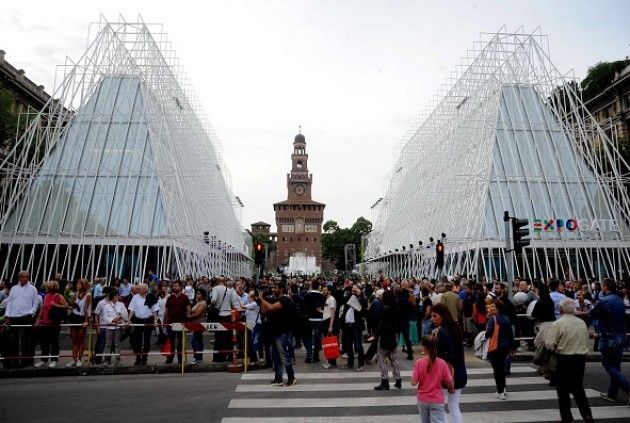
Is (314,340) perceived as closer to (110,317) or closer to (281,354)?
(281,354)

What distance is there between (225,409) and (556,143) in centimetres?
3626

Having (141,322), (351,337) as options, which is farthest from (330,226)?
(351,337)

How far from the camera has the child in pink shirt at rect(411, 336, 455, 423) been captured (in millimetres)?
6522

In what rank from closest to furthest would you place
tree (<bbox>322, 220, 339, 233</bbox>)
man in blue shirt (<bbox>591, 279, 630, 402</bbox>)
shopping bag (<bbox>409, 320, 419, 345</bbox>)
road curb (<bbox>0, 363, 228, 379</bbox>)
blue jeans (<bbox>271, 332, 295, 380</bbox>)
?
man in blue shirt (<bbox>591, 279, 630, 402</bbox>) → blue jeans (<bbox>271, 332, 295, 380</bbox>) → road curb (<bbox>0, 363, 228, 379</bbox>) → shopping bag (<bbox>409, 320, 419, 345</bbox>) → tree (<bbox>322, 220, 339, 233</bbox>)

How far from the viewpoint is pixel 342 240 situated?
14825 centimetres

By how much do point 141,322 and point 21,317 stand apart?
9.27ft

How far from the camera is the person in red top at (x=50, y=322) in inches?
540

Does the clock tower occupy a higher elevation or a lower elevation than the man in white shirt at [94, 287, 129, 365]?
higher

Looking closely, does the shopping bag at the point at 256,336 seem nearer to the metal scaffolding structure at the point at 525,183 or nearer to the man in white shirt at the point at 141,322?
the man in white shirt at the point at 141,322

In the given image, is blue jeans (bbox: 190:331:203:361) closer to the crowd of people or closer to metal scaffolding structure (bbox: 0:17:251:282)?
the crowd of people


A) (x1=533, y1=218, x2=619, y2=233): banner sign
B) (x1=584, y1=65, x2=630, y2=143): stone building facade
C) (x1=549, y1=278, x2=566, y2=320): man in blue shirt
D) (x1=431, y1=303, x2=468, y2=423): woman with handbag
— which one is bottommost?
(x1=431, y1=303, x2=468, y2=423): woman with handbag

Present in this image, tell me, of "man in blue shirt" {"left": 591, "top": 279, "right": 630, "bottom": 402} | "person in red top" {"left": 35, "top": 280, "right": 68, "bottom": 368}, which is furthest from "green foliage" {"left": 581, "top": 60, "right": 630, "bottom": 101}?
"person in red top" {"left": 35, "top": 280, "right": 68, "bottom": 368}

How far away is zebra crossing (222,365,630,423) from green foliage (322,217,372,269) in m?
131

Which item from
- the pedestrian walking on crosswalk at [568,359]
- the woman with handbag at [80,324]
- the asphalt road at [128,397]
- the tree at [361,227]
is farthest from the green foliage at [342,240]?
the pedestrian walking on crosswalk at [568,359]
